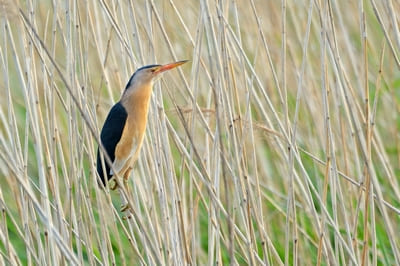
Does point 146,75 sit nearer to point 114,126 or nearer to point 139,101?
point 139,101

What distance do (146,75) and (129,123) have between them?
0.20 metres

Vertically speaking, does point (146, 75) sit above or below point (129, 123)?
above

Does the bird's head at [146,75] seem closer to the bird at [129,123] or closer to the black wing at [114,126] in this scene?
the bird at [129,123]

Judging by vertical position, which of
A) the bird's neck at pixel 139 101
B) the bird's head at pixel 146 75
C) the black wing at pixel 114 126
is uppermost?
the bird's head at pixel 146 75

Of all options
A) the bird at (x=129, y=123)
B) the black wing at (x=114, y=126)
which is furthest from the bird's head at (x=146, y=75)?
the black wing at (x=114, y=126)

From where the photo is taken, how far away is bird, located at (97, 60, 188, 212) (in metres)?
2.55

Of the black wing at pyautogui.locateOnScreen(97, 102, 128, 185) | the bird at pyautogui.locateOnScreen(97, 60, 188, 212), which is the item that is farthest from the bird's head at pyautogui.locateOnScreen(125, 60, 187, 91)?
the black wing at pyautogui.locateOnScreen(97, 102, 128, 185)

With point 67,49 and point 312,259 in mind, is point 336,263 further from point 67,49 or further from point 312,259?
point 67,49

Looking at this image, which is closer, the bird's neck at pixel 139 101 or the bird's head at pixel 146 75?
the bird's head at pixel 146 75

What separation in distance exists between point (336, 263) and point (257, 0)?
1656 millimetres

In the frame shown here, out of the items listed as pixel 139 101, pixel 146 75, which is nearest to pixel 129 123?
pixel 139 101

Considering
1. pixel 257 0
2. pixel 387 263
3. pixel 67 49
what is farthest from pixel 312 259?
pixel 67 49

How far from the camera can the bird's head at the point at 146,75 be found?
2498 mm

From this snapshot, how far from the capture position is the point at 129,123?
266 centimetres
